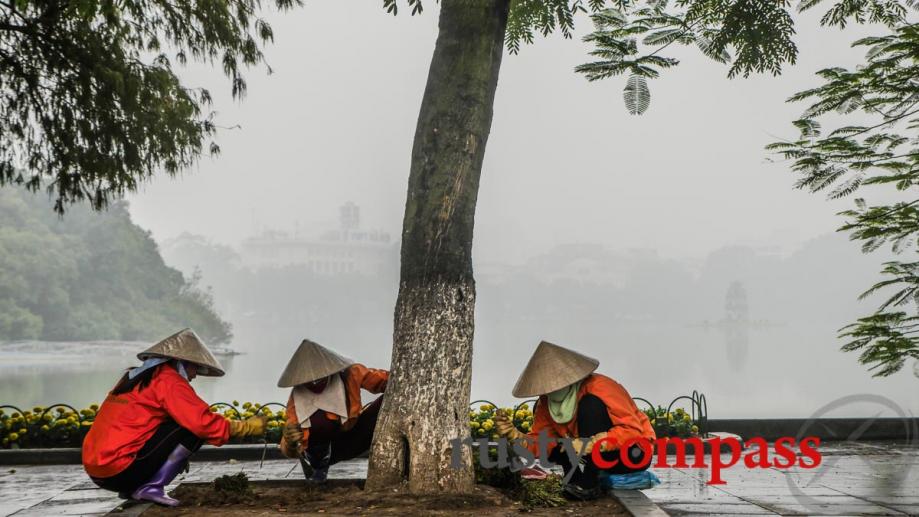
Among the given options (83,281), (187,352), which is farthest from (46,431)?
(83,281)

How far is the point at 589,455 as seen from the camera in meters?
5.04

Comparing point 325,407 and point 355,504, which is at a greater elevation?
point 325,407

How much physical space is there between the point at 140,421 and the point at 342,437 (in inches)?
50.3

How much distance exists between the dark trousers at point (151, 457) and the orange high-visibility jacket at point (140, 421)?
3cm

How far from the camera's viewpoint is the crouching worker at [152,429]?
496 cm

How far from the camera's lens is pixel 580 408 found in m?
5.09

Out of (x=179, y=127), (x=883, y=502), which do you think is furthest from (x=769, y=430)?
(x=179, y=127)

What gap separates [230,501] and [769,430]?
5734mm

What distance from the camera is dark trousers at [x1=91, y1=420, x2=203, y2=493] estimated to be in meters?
5.01

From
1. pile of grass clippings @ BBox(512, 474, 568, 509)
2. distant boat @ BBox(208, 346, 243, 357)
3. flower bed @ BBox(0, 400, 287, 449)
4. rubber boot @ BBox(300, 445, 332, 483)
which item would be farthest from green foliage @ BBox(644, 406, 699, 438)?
distant boat @ BBox(208, 346, 243, 357)

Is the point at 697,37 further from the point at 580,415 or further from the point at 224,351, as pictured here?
the point at 224,351

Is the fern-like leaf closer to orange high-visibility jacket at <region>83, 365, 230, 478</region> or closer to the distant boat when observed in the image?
orange high-visibility jacket at <region>83, 365, 230, 478</region>

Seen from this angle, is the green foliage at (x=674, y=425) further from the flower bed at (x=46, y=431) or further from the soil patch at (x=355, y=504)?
the flower bed at (x=46, y=431)

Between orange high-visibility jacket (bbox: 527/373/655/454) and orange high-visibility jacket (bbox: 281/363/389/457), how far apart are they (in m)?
1.03
